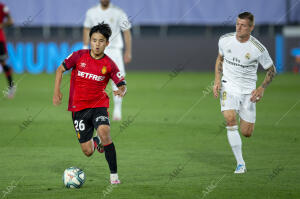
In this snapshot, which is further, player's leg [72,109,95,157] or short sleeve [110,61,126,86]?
player's leg [72,109,95,157]

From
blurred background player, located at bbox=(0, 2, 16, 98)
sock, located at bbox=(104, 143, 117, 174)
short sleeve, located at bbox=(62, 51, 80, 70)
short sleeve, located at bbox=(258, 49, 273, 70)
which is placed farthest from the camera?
→ blurred background player, located at bbox=(0, 2, 16, 98)

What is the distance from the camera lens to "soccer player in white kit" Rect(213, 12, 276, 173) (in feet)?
26.2

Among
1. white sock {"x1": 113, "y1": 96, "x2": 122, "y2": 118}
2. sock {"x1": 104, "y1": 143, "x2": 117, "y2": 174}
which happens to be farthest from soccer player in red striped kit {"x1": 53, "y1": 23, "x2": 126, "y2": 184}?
white sock {"x1": 113, "y1": 96, "x2": 122, "y2": 118}

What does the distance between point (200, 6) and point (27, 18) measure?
799cm

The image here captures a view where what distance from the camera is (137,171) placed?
7.82 metres

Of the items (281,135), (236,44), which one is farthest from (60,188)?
(281,135)

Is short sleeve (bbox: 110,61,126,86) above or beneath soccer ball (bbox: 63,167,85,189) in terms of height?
above

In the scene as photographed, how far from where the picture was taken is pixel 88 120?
24.9ft

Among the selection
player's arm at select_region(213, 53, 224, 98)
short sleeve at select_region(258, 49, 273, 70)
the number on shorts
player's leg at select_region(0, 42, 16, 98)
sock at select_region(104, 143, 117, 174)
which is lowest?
player's leg at select_region(0, 42, 16, 98)

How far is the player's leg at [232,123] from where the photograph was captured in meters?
7.93

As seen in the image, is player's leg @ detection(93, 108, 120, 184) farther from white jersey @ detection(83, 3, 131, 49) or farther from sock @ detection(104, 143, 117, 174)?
white jersey @ detection(83, 3, 131, 49)

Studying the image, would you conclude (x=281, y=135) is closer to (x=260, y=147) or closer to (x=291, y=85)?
(x=260, y=147)

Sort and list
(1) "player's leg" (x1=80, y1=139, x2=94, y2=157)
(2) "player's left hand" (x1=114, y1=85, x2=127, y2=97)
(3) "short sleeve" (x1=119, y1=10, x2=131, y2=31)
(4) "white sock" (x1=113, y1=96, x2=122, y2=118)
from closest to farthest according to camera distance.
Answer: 1. (2) "player's left hand" (x1=114, y1=85, x2=127, y2=97)
2. (1) "player's leg" (x1=80, y1=139, x2=94, y2=157)
3. (4) "white sock" (x1=113, y1=96, x2=122, y2=118)
4. (3) "short sleeve" (x1=119, y1=10, x2=131, y2=31)

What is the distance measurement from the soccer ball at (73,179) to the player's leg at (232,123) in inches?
85.1
